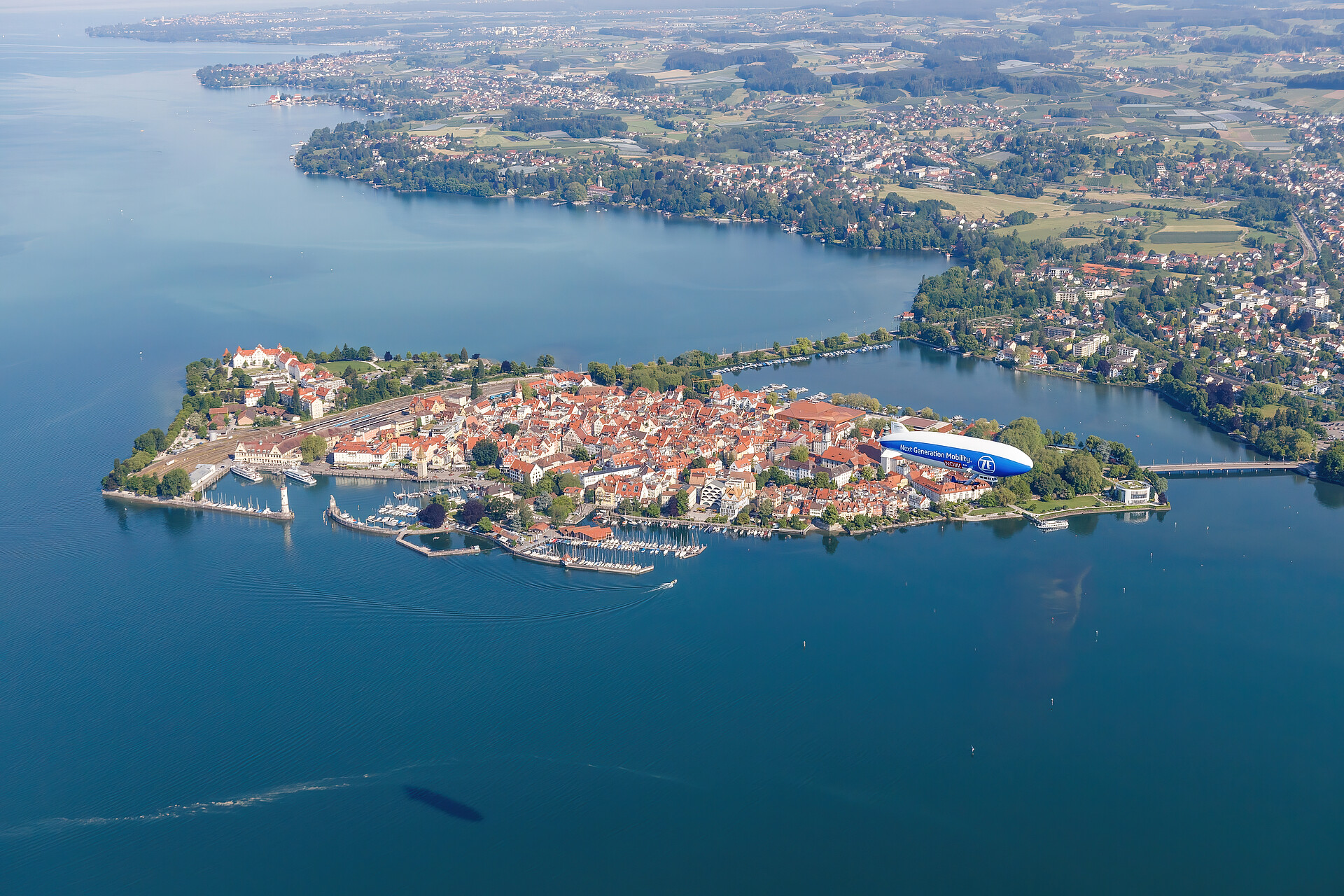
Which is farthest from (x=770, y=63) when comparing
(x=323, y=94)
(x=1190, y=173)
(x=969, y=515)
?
(x=969, y=515)

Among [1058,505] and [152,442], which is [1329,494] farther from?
[152,442]

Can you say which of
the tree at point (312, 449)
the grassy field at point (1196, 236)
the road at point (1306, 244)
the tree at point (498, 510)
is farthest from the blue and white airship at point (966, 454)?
the grassy field at point (1196, 236)

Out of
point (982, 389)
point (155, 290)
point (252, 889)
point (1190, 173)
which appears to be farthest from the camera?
point (1190, 173)

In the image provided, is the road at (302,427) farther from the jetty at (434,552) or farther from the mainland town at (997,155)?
the mainland town at (997,155)

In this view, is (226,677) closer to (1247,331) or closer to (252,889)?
(252,889)

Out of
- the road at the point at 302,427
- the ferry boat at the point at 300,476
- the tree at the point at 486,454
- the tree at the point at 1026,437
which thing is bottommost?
the ferry boat at the point at 300,476

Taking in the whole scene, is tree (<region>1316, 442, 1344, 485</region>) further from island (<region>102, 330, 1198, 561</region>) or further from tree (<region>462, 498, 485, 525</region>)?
tree (<region>462, 498, 485, 525</region>)

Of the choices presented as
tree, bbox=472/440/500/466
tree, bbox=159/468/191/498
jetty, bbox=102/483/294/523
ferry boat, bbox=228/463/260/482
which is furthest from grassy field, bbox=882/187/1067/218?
tree, bbox=159/468/191/498
